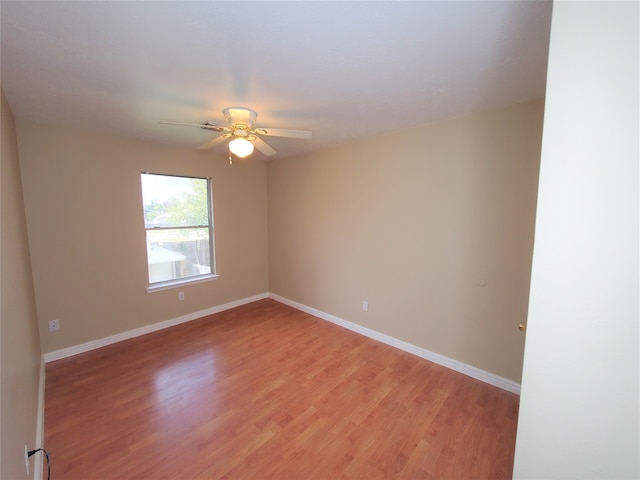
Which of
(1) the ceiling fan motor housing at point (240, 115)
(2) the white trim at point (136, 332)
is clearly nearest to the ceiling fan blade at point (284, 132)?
(1) the ceiling fan motor housing at point (240, 115)

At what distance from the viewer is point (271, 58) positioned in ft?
4.77

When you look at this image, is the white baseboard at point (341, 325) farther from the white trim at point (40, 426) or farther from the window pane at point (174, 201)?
the window pane at point (174, 201)

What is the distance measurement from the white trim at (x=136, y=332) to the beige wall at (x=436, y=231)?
1404 millimetres

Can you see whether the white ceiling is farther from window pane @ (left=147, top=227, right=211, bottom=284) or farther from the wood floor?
the wood floor

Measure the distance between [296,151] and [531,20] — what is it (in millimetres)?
2751

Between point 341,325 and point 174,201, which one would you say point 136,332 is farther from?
point 341,325

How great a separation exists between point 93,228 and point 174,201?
35.0 inches

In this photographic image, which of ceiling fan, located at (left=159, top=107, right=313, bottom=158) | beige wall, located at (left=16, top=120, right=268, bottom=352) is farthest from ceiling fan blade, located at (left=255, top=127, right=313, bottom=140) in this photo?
beige wall, located at (left=16, top=120, right=268, bottom=352)

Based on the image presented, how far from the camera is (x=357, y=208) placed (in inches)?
127

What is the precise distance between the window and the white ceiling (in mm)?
1129

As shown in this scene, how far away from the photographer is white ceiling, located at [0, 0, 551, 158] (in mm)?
1136

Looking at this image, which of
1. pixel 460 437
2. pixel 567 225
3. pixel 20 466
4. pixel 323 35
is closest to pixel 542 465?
pixel 567 225

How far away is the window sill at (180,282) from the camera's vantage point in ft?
11.0

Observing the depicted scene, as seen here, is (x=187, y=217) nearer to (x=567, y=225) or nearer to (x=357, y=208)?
(x=357, y=208)
